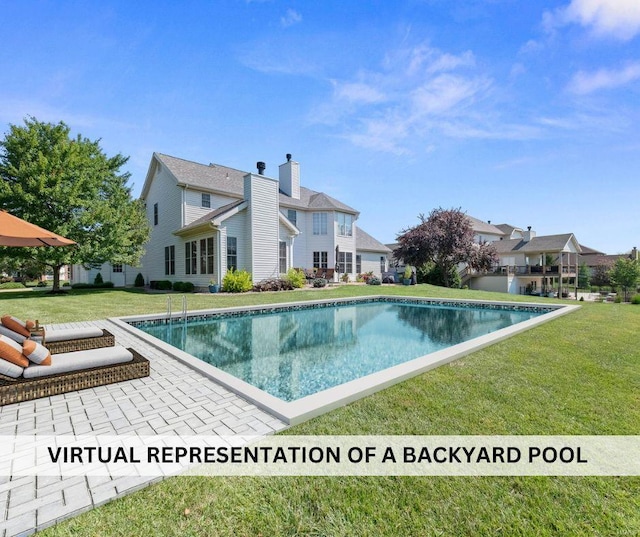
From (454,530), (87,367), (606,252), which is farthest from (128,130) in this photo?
(606,252)

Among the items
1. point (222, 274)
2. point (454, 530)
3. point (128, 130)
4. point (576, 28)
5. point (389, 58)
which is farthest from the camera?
point (222, 274)

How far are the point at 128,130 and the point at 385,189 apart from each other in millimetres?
17398

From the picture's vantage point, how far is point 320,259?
84.6ft

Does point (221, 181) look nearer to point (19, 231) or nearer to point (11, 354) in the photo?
point (19, 231)

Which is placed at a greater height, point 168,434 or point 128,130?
point 128,130

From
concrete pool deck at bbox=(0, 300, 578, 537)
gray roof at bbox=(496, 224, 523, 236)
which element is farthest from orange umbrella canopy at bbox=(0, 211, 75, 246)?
gray roof at bbox=(496, 224, 523, 236)

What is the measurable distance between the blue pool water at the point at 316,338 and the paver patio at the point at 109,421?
4.96 feet

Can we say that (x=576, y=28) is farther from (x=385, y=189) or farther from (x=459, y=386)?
(x=385, y=189)

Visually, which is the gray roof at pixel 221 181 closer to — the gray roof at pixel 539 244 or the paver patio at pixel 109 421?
the paver patio at pixel 109 421

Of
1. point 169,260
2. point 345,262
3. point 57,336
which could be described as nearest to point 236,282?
point 169,260

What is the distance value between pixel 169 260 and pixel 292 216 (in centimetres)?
941

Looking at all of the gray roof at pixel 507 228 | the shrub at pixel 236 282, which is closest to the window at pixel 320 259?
the shrub at pixel 236 282

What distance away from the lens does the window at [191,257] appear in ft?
64.1

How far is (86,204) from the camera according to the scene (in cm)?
1708
